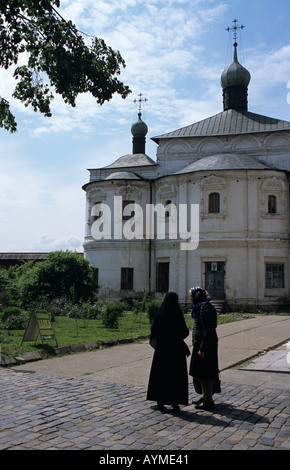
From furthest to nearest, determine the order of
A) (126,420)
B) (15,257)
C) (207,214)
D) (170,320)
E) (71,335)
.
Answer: (15,257), (207,214), (71,335), (170,320), (126,420)

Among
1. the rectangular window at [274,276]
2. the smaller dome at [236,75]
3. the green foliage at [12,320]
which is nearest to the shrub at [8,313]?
the green foliage at [12,320]

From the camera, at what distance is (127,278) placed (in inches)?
1200

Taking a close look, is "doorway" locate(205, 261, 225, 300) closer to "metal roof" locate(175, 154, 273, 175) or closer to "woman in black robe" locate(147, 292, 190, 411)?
"metal roof" locate(175, 154, 273, 175)

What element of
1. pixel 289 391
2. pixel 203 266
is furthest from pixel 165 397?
pixel 203 266

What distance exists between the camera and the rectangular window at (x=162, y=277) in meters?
29.6

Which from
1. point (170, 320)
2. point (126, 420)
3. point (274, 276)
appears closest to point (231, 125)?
point (274, 276)

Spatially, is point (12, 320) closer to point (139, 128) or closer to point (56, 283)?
point (56, 283)

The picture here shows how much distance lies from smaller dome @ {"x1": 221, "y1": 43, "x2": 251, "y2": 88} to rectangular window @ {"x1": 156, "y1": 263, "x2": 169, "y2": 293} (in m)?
14.0

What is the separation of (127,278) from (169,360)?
24.0 metres

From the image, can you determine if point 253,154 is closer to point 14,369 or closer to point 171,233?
point 171,233

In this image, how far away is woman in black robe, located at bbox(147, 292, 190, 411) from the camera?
20.8 ft

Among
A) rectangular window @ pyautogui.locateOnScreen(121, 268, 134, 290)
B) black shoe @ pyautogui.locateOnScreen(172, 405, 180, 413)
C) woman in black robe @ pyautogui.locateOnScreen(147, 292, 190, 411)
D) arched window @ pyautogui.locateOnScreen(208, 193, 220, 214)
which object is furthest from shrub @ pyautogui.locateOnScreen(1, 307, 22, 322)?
arched window @ pyautogui.locateOnScreen(208, 193, 220, 214)

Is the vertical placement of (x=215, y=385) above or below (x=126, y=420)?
above

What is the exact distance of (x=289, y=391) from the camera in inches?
294
